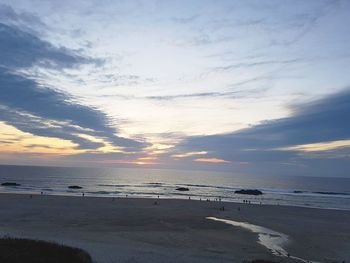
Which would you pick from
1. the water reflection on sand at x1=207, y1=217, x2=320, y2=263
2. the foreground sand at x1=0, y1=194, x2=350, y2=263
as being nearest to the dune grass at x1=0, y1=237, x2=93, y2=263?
the foreground sand at x1=0, y1=194, x2=350, y2=263

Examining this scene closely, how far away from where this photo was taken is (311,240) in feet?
113

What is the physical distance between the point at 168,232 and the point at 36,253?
18.7m

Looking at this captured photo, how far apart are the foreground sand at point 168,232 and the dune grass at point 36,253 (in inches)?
111

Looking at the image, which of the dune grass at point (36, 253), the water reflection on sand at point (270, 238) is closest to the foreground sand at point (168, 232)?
the water reflection on sand at point (270, 238)

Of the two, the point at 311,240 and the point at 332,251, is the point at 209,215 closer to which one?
the point at 311,240

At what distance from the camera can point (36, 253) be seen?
17.2 metres

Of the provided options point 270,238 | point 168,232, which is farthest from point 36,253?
point 270,238

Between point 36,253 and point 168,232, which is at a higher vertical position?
point 36,253

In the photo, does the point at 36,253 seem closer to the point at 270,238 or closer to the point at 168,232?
the point at 168,232

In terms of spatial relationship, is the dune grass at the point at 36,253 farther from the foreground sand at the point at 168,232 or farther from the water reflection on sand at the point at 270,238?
the water reflection on sand at the point at 270,238

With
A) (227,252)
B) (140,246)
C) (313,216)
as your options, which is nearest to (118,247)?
(140,246)

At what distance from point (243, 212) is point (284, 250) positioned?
26.6 meters

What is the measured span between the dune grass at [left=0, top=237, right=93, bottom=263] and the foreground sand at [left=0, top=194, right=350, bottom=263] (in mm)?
2807

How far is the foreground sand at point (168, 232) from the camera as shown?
989 inches
